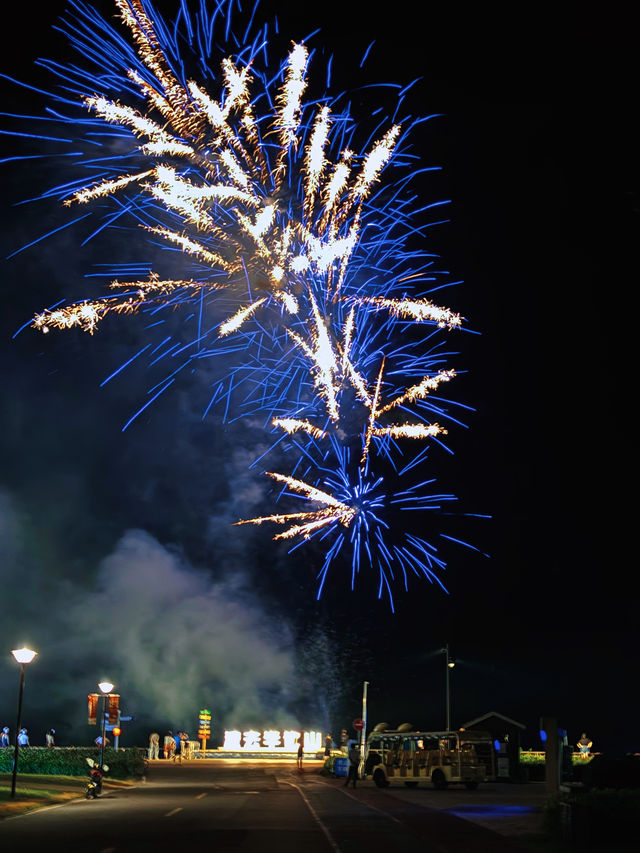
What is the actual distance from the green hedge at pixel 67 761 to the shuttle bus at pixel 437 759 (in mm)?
10759

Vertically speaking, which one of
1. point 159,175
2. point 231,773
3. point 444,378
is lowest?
point 231,773

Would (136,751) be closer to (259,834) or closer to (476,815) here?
(476,815)

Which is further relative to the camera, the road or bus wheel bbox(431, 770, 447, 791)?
bus wheel bbox(431, 770, 447, 791)

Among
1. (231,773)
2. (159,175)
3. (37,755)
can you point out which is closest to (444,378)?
(159,175)

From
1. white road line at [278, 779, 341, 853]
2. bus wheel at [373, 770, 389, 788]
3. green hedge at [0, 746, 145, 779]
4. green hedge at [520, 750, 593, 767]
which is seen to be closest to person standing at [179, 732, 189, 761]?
green hedge at [520, 750, 593, 767]

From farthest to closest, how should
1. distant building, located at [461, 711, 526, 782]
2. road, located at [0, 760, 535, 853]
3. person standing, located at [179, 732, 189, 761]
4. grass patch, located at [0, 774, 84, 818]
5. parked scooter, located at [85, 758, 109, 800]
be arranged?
person standing, located at [179, 732, 189, 761] < distant building, located at [461, 711, 526, 782] < parked scooter, located at [85, 758, 109, 800] < grass patch, located at [0, 774, 84, 818] < road, located at [0, 760, 535, 853]

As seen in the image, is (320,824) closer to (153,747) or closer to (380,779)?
(380,779)

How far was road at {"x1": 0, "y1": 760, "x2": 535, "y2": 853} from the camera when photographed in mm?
15875

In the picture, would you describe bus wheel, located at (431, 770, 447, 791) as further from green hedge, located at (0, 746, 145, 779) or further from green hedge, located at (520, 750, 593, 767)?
green hedge, located at (0, 746, 145, 779)

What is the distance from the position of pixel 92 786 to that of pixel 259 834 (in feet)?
40.0

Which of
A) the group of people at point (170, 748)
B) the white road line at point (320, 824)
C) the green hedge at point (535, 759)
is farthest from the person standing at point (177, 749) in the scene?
the white road line at point (320, 824)

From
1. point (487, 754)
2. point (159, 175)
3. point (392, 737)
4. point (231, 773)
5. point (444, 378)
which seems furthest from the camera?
Answer: point (231, 773)

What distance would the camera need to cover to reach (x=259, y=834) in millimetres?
17656

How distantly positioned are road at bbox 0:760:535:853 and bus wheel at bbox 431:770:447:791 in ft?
12.3
